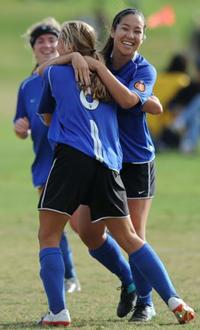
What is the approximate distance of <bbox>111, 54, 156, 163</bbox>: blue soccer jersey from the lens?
6.84 m

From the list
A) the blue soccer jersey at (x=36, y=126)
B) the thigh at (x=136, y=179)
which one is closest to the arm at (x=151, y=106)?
the thigh at (x=136, y=179)

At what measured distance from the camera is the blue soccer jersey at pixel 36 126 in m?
8.73

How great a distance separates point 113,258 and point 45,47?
2233 millimetres

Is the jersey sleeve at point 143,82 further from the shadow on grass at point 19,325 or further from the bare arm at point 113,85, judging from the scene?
the shadow on grass at point 19,325

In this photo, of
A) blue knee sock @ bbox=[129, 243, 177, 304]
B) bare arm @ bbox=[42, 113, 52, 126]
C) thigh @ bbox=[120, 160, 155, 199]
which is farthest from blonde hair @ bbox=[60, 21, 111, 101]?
blue knee sock @ bbox=[129, 243, 177, 304]

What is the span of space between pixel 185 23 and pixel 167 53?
6.01m

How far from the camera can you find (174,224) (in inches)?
496

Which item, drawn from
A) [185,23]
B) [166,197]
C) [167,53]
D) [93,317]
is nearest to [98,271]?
[93,317]

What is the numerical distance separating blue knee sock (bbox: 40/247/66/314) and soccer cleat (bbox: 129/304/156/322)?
0.67 metres

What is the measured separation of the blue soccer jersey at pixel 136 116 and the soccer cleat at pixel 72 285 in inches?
78.0

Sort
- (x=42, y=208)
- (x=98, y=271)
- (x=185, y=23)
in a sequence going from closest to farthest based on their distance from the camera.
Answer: (x=42, y=208) → (x=98, y=271) → (x=185, y=23)

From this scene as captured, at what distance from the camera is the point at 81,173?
6.57 metres

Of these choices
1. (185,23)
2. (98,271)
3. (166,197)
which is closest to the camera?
(98,271)

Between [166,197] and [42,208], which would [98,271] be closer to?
[42,208]
